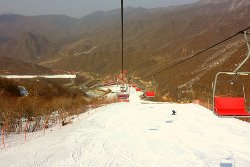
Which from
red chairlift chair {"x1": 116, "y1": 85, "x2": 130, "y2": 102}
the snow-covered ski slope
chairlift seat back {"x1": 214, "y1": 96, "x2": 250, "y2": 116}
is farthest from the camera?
red chairlift chair {"x1": 116, "y1": 85, "x2": 130, "y2": 102}

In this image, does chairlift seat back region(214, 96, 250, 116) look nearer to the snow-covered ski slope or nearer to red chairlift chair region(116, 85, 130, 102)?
the snow-covered ski slope

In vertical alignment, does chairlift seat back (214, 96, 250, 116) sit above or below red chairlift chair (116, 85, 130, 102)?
above

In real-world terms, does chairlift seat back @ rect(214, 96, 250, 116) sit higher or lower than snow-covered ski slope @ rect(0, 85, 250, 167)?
higher

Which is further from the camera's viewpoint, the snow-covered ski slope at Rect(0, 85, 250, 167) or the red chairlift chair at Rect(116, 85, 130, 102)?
the red chairlift chair at Rect(116, 85, 130, 102)

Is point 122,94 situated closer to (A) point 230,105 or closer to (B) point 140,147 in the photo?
(B) point 140,147

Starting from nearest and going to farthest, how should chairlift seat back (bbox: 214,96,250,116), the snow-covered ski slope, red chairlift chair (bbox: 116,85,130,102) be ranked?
1. chairlift seat back (bbox: 214,96,250,116)
2. the snow-covered ski slope
3. red chairlift chair (bbox: 116,85,130,102)

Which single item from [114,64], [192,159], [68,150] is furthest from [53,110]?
[114,64]

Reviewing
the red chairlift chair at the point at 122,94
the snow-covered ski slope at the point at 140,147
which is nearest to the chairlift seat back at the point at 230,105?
the snow-covered ski slope at the point at 140,147

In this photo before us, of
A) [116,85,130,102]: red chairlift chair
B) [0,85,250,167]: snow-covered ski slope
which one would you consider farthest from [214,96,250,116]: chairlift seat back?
[116,85,130,102]: red chairlift chair
